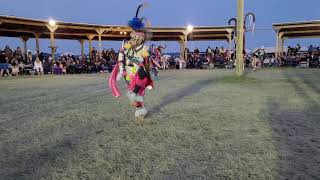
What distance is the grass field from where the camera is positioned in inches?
129

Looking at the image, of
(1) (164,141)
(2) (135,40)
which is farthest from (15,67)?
(1) (164,141)

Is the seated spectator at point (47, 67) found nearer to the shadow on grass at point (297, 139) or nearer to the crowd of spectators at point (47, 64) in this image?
the crowd of spectators at point (47, 64)

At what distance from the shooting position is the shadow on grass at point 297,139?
3.24 meters

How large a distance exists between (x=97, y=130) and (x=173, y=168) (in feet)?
6.66

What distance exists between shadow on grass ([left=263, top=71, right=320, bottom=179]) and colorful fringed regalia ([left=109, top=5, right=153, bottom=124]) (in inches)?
82.3

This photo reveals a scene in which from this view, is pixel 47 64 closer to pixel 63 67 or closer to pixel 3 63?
pixel 63 67

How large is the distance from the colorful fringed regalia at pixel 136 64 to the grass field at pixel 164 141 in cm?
45

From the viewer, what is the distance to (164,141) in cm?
438

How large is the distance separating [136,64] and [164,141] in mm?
1866

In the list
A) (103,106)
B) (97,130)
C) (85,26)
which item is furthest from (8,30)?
(97,130)

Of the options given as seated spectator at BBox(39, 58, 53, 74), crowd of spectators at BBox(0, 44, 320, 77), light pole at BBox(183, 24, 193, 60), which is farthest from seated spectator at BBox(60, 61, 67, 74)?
light pole at BBox(183, 24, 193, 60)

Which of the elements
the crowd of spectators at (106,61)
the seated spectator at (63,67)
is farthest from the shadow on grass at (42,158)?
the seated spectator at (63,67)

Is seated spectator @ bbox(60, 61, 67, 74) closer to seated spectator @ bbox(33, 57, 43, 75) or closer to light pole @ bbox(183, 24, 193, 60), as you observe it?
seated spectator @ bbox(33, 57, 43, 75)

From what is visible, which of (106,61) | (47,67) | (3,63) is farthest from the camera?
(106,61)
